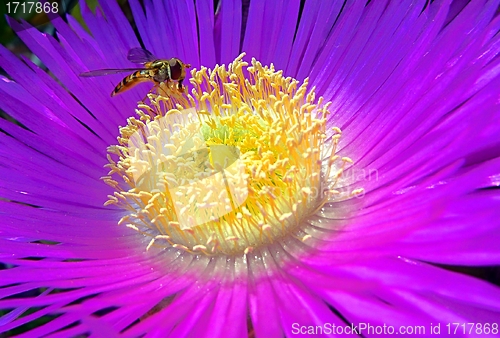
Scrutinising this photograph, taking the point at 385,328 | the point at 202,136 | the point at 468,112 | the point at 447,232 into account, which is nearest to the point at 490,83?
the point at 468,112

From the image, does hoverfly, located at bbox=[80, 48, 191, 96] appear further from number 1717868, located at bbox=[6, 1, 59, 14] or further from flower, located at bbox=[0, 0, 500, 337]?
number 1717868, located at bbox=[6, 1, 59, 14]

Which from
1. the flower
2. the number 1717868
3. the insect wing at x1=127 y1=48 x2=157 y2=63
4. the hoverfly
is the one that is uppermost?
the number 1717868

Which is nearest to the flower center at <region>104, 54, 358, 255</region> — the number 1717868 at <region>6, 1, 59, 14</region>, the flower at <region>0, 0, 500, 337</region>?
the flower at <region>0, 0, 500, 337</region>

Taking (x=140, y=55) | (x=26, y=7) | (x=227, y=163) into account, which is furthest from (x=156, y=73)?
(x=26, y=7)

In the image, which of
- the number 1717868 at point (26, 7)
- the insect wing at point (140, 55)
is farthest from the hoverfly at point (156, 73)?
the number 1717868 at point (26, 7)

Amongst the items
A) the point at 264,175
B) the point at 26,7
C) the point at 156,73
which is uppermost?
the point at 26,7

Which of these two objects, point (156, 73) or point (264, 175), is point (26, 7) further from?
point (264, 175)

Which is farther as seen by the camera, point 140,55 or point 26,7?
point 26,7
